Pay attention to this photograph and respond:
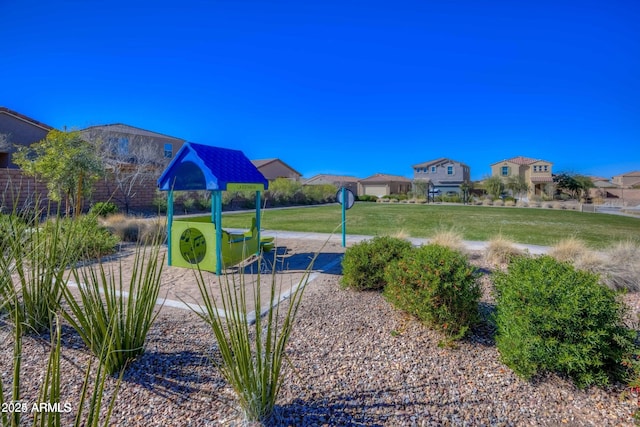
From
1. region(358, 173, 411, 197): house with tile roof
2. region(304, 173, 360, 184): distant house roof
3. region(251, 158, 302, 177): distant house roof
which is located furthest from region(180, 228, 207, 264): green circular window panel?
region(304, 173, 360, 184): distant house roof

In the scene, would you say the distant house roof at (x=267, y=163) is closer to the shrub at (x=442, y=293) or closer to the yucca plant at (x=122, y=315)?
the shrub at (x=442, y=293)

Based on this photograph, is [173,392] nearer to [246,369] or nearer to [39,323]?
[246,369]

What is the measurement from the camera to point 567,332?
2.58 m

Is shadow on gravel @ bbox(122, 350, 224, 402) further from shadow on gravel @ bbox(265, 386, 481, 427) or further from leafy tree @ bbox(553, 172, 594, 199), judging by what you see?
leafy tree @ bbox(553, 172, 594, 199)

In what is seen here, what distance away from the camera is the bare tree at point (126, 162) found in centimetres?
2184

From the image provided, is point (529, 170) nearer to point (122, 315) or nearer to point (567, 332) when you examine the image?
point (567, 332)

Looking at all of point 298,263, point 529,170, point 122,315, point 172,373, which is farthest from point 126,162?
point 529,170

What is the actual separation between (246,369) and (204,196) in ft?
81.5

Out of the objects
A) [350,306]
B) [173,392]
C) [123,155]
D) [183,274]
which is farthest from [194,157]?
[123,155]

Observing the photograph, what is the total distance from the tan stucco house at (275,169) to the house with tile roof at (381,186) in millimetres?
11294

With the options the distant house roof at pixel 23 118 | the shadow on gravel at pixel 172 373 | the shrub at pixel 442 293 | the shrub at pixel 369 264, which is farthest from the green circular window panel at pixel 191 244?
the distant house roof at pixel 23 118

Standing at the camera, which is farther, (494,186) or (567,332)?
(494,186)

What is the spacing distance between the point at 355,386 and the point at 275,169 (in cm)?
5348

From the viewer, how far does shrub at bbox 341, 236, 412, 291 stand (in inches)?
197
